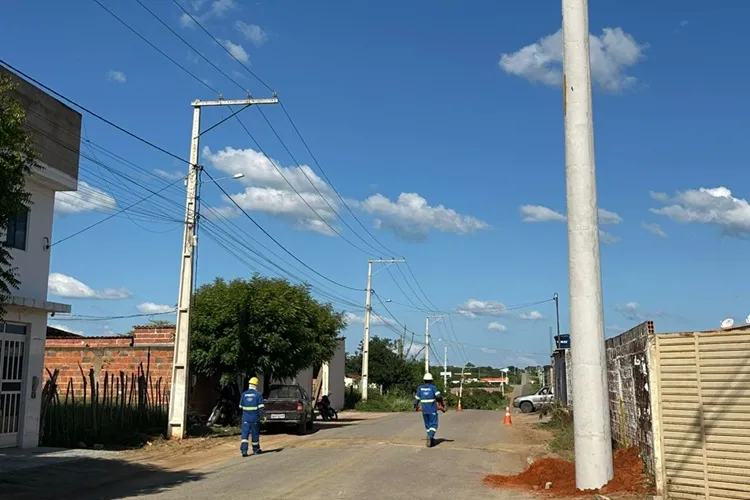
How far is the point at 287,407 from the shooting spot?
2416 cm

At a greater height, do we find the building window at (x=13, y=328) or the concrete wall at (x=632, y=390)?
the building window at (x=13, y=328)

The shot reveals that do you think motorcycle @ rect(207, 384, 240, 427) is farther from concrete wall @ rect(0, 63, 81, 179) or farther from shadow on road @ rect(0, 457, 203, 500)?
concrete wall @ rect(0, 63, 81, 179)

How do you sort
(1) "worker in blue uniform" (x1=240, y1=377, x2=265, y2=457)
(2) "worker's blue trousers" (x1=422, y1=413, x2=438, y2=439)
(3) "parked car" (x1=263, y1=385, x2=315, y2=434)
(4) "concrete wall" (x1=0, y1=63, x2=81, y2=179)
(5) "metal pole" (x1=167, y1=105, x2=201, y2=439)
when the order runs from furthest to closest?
(3) "parked car" (x1=263, y1=385, x2=315, y2=434) < (5) "metal pole" (x1=167, y1=105, x2=201, y2=439) < (2) "worker's blue trousers" (x1=422, y1=413, x2=438, y2=439) < (1) "worker in blue uniform" (x1=240, y1=377, x2=265, y2=457) < (4) "concrete wall" (x1=0, y1=63, x2=81, y2=179)

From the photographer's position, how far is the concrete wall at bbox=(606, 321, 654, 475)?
11.5m

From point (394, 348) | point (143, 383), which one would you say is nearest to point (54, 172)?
point (143, 383)

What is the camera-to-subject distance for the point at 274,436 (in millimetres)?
23875

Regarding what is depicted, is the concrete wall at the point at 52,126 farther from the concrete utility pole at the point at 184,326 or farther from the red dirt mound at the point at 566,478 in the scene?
the red dirt mound at the point at 566,478

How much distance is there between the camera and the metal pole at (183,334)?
20.7m

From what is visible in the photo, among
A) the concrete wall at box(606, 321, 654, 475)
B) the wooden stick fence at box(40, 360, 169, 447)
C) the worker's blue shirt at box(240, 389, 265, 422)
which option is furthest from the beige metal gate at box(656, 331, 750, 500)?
the wooden stick fence at box(40, 360, 169, 447)

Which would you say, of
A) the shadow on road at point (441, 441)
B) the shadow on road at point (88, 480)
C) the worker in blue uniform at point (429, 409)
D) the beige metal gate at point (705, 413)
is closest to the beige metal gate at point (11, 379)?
the shadow on road at point (88, 480)

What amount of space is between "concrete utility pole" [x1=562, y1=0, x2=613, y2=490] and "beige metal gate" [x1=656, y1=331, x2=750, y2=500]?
0.83 metres

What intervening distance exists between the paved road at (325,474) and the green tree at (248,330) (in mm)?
4995

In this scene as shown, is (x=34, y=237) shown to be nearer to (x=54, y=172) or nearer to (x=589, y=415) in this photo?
(x=54, y=172)

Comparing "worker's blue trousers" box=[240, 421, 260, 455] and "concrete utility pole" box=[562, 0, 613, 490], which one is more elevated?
"concrete utility pole" box=[562, 0, 613, 490]
